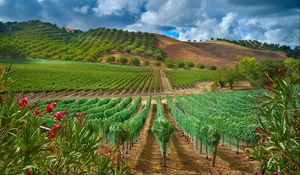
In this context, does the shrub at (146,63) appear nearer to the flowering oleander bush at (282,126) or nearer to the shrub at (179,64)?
the shrub at (179,64)

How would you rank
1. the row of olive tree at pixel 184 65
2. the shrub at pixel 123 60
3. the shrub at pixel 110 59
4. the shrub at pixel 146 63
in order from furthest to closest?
1. the row of olive tree at pixel 184 65
2. the shrub at pixel 146 63
3. the shrub at pixel 123 60
4. the shrub at pixel 110 59

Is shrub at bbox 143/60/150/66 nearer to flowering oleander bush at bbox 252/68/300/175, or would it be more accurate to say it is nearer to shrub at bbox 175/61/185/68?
shrub at bbox 175/61/185/68

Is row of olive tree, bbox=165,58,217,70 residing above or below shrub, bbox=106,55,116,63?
below

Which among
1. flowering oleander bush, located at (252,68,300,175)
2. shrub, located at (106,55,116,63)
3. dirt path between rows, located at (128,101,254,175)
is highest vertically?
flowering oleander bush, located at (252,68,300,175)

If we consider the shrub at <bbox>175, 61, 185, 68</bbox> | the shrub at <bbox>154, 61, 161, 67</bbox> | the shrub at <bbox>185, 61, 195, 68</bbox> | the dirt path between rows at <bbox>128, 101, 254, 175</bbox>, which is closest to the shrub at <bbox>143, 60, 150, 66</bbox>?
the shrub at <bbox>154, 61, 161, 67</bbox>

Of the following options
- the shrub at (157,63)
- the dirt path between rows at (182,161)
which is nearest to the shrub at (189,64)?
the shrub at (157,63)

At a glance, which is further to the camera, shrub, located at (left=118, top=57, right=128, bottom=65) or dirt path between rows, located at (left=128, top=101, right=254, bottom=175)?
shrub, located at (left=118, top=57, right=128, bottom=65)

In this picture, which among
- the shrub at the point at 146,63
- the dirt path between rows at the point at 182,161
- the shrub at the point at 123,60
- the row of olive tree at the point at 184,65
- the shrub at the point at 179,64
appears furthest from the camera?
the shrub at the point at 179,64

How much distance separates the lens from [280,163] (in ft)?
22.5

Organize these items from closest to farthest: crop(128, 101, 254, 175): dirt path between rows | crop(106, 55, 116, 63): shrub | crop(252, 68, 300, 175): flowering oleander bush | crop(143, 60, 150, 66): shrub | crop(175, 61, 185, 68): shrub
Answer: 1. crop(252, 68, 300, 175): flowering oleander bush
2. crop(128, 101, 254, 175): dirt path between rows
3. crop(106, 55, 116, 63): shrub
4. crop(143, 60, 150, 66): shrub
5. crop(175, 61, 185, 68): shrub

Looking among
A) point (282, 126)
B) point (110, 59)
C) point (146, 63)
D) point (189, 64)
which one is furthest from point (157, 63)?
point (282, 126)

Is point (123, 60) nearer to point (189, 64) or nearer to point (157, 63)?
point (157, 63)

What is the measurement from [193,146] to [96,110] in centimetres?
1574

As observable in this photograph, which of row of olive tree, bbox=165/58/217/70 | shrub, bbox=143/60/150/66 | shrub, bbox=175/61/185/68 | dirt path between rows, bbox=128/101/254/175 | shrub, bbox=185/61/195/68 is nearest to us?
dirt path between rows, bbox=128/101/254/175
